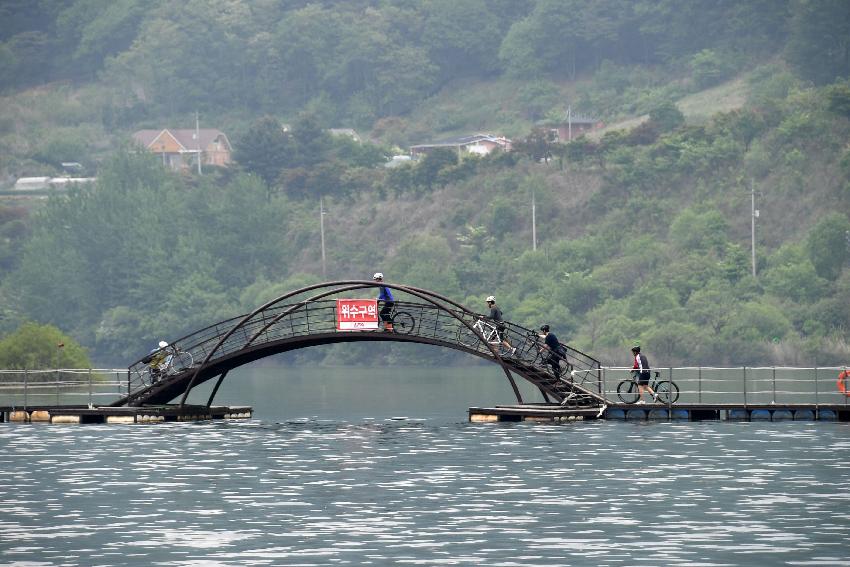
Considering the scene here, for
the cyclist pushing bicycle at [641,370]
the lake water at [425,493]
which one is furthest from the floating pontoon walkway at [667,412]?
the cyclist pushing bicycle at [641,370]

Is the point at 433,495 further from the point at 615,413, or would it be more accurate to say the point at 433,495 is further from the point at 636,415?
the point at 636,415

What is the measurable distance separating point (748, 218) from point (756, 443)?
99.1 m

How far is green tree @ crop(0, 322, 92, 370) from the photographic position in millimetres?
107375

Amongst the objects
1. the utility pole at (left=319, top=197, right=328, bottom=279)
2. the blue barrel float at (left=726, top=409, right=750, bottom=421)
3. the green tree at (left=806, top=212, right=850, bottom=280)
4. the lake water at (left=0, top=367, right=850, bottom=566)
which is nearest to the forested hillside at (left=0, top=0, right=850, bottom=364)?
the green tree at (left=806, top=212, right=850, bottom=280)

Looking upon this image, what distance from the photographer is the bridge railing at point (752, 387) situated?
68.7 metres

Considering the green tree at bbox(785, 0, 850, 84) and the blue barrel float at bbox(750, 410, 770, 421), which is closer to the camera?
the blue barrel float at bbox(750, 410, 770, 421)

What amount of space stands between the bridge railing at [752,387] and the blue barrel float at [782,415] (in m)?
0.72

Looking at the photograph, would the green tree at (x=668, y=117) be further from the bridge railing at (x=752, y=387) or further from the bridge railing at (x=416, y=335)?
the bridge railing at (x=416, y=335)

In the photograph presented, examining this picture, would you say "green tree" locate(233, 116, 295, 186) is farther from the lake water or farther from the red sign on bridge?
the red sign on bridge

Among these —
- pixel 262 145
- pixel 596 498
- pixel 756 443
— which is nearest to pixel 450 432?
pixel 756 443

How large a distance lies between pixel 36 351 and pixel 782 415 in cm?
5389

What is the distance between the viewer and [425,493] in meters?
46.5

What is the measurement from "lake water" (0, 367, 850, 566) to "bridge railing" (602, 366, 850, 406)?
3.40m

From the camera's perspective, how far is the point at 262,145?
190 metres
